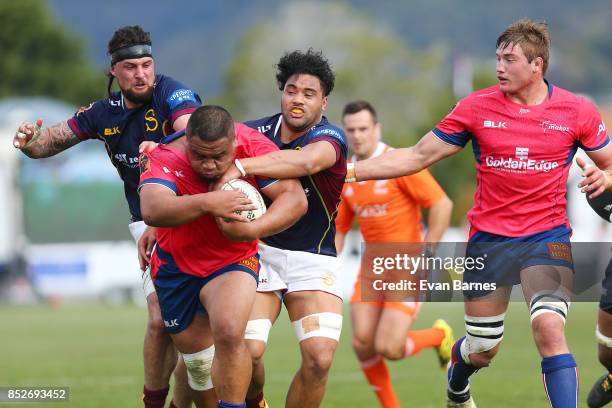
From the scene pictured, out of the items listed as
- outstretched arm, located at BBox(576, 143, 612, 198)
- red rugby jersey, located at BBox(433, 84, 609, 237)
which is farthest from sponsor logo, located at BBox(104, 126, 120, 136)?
outstretched arm, located at BBox(576, 143, 612, 198)

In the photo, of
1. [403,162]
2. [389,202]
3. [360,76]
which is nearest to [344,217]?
[389,202]

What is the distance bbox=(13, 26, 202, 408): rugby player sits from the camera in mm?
8359

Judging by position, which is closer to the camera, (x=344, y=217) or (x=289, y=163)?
(x=289, y=163)

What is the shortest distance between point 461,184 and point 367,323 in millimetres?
41765

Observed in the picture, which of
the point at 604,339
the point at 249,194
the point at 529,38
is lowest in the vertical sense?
the point at 604,339

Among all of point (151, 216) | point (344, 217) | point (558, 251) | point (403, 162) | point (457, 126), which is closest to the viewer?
point (151, 216)

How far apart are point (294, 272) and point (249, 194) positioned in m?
1.26

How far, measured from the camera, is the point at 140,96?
8.63 metres

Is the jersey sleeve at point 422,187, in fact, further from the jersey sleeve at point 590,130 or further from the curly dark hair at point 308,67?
the jersey sleeve at point 590,130

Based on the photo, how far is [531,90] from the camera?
326 inches

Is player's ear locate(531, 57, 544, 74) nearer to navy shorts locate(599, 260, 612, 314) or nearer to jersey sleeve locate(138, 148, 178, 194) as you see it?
navy shorts locate(599, 260, 612, 314)

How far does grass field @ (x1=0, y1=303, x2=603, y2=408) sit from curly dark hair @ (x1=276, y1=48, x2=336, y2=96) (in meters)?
3.58

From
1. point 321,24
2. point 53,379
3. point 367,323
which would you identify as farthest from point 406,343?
point 321,24

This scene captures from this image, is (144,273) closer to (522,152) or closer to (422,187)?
(522,152)
